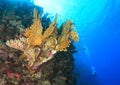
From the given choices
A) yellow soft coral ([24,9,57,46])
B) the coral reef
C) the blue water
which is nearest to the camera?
yellow soft coral ([24,9,57,46])

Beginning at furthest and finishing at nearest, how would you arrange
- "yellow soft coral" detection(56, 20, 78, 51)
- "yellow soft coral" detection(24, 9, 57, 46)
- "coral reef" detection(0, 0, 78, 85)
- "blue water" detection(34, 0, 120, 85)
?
"blue water" detection(34, 0, 120, 85), "yellow soft coral" detection(56, 20, 78, 51), "coral reef" detection(0, 0, 78, 85), "yellow soft coral" detection(24, 9, 57, 46)

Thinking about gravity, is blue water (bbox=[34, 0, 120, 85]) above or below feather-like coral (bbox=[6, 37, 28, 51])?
above

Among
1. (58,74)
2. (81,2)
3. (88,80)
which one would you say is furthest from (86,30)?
(58,74)

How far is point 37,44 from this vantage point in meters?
5.70

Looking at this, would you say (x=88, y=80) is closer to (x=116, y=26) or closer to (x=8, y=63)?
(x=116, y=26)

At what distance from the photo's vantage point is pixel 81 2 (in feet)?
93.8

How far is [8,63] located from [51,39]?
132 centimetres

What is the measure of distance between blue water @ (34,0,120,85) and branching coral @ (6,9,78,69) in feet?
49.8

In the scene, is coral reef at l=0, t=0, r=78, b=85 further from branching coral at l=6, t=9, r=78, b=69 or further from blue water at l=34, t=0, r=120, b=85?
blue water at l=34, t=0, r=120, b=85

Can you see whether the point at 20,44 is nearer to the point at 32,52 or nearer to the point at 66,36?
the point at 32,52

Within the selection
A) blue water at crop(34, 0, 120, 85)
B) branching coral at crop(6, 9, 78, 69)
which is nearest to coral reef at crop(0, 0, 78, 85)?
branching coral at crop(6, 9, 78, 69)

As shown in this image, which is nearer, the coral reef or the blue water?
the coral reef

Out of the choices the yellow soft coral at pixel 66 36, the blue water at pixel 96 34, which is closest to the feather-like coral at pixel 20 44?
the yellow soft coral at pixel 66 36

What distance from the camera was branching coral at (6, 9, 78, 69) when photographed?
5594 mm
